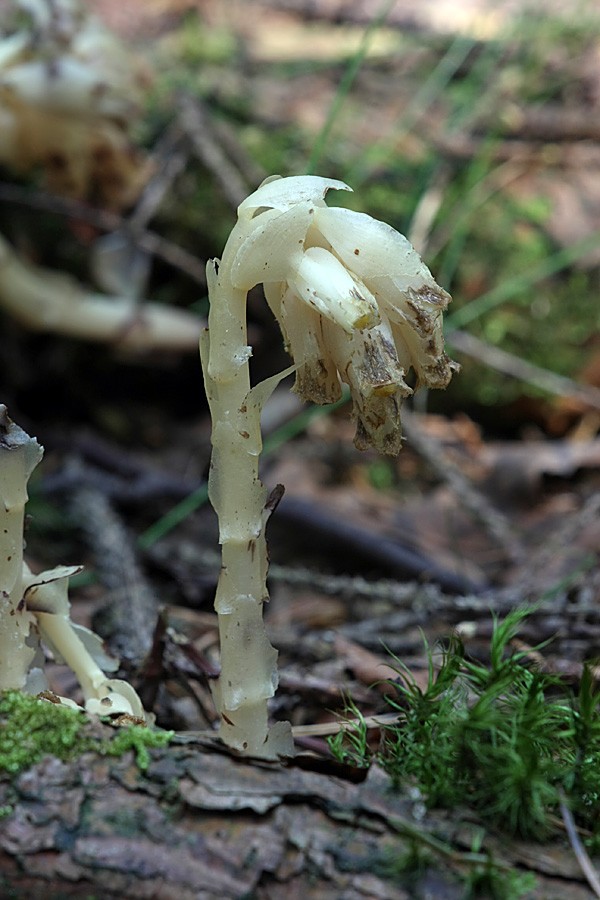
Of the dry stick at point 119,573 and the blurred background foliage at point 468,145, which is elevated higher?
the blurred background foliage at point 468,145

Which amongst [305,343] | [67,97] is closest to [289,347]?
[305,343]

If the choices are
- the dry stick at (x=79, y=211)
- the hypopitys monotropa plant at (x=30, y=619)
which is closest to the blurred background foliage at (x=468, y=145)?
the dry stick at (x=79, y=211)

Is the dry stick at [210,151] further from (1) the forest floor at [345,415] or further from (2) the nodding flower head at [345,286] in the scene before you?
(2) the nodding flower head at [345,286]

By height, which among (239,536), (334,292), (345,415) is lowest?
(239,536)

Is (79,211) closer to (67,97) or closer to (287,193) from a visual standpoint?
(67,97)

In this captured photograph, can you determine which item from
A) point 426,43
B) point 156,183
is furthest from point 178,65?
point 426,43

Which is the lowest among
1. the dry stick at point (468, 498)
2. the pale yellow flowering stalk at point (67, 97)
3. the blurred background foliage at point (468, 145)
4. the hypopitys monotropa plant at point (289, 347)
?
the hypopitys monotropa plant at point (289, 347)
